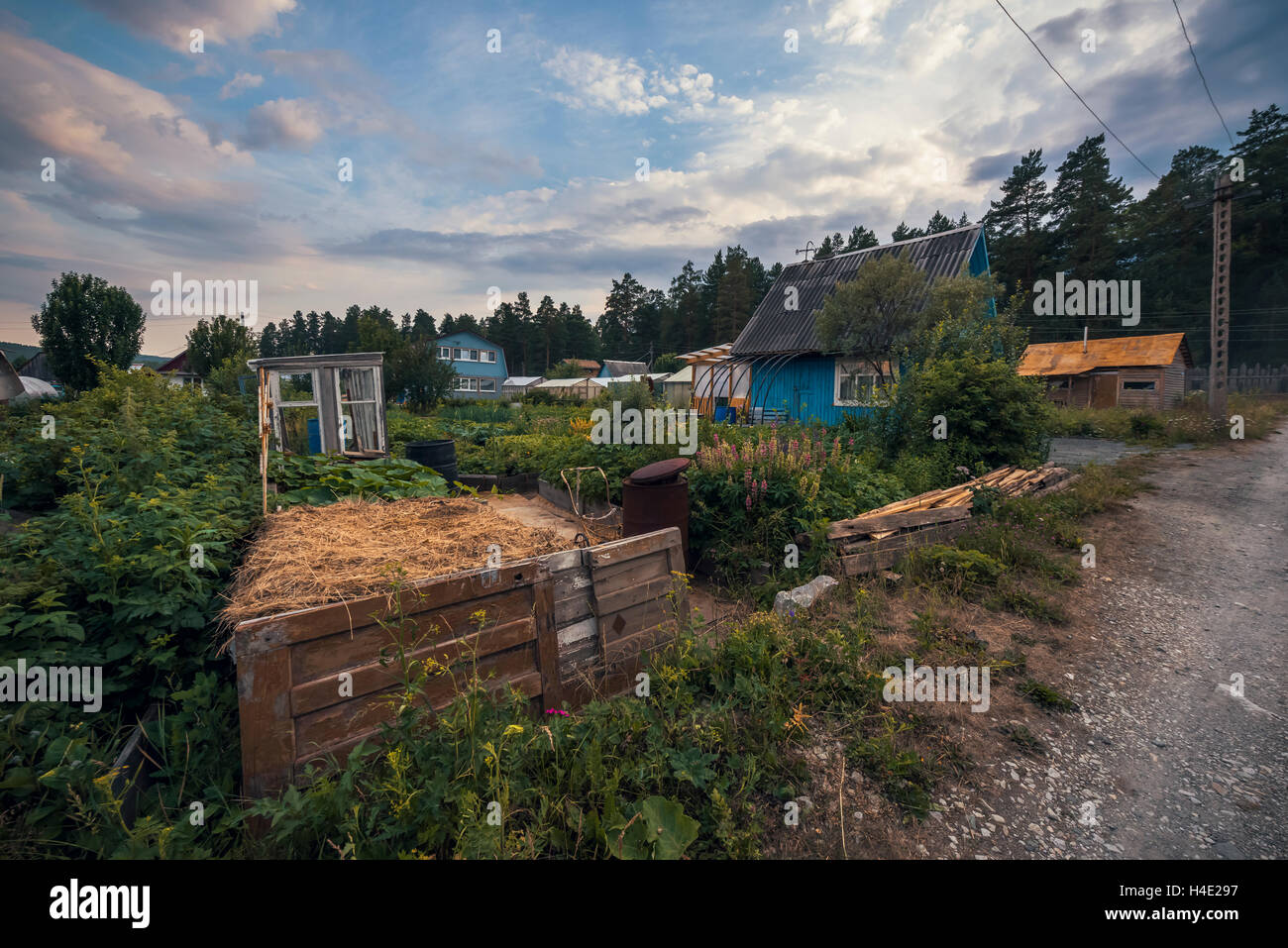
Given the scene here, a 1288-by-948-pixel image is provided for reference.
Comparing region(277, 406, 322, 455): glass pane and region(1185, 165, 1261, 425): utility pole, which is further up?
region(1185, 165, 1261, 425): utility pole

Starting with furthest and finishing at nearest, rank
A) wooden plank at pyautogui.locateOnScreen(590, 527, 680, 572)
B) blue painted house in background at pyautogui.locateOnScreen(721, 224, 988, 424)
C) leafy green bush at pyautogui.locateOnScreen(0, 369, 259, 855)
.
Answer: blue painted house in background at pyautogui.locateOnScreen(721, 224, 988, 424) < wooden plank at pyautogui.locateOnScreen(590, 527, 680, 572) < leafy green bush at pyautogui.locateOnScreen(0, 369, 259, 855)

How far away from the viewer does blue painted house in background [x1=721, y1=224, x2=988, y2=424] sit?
15539mm

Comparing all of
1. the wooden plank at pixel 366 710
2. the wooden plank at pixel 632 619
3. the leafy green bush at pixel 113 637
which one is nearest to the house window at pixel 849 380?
the wooden plank at pixel 632 619

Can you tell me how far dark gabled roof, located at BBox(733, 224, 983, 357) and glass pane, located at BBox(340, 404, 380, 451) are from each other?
1180 cm

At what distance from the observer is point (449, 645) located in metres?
2.96

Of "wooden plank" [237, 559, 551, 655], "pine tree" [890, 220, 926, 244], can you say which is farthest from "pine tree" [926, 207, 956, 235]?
"wooden plank" [237, 559, 551, 655]

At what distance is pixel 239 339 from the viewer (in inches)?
1039

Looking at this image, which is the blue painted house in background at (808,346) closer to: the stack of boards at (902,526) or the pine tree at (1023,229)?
the stack of boards at (902,526)

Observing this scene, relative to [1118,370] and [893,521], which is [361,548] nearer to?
[893,521]

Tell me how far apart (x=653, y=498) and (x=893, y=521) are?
9.13ft

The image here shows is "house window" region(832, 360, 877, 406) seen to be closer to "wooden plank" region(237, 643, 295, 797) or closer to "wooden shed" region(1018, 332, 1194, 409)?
"wooden shed" region(1018, 332, 1194, 409)

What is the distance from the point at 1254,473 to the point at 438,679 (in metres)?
14.4
